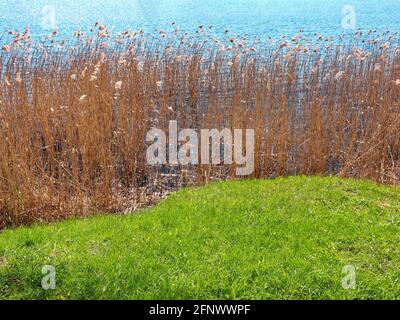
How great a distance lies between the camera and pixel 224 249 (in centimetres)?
362

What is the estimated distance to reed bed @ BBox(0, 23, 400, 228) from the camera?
16.6 ft

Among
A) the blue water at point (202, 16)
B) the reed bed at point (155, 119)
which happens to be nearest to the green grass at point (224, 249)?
the reed bed at point (155, 119)

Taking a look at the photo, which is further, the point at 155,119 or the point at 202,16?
the point at 202,16

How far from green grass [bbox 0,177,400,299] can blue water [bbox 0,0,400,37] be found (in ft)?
23.7

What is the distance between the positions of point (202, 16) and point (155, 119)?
400 inches

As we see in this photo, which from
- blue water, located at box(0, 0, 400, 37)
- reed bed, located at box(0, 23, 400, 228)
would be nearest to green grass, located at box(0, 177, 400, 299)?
reed bed, located at box(0, 23, 400, 228)

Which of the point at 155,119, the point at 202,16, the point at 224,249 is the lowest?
the point at 224,249

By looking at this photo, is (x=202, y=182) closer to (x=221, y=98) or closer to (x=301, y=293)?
(x=221, y=98)

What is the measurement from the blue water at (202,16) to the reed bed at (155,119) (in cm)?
495

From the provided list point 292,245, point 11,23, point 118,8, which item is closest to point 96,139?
point 292,245

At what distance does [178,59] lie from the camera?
20.6 feet

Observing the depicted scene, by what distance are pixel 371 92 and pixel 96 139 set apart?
3.24 meters

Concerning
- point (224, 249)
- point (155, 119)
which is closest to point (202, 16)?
point (155, 119)

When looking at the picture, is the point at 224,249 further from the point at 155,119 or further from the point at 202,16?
the point at 202,16
